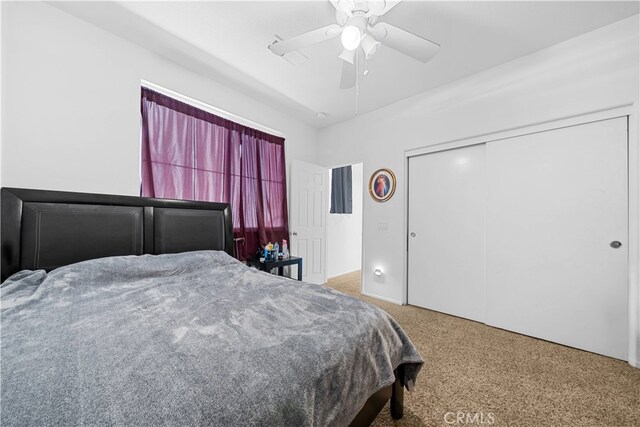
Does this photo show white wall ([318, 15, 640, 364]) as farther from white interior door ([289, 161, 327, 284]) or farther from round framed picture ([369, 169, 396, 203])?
white interior door ([289, 161, 327, 284])

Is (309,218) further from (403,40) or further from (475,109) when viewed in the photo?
(403,40)

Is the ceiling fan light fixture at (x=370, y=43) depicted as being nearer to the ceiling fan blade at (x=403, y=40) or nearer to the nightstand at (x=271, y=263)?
the ceiling fan blade at (x=403, y=40)

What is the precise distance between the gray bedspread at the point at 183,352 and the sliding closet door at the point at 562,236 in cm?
177

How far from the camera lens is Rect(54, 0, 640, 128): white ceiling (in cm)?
178

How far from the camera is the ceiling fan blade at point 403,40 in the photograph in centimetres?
149

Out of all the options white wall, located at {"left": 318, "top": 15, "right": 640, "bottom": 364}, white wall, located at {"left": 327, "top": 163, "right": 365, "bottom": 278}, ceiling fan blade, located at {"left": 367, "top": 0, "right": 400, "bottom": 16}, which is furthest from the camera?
white wall, located at {"left": 327, "top": 163, "right": 365, "bottom": 278}

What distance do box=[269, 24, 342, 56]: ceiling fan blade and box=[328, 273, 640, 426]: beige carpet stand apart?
7.45 ft

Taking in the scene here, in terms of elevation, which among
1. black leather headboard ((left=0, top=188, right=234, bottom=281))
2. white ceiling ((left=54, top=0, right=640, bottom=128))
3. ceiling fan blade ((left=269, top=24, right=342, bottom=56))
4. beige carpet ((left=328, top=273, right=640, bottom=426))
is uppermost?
white ceiling ((left=54, top=0, right=640, bottom=128))

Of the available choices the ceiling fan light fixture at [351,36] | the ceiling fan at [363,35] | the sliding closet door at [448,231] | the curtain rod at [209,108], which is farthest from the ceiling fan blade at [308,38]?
the sliding closet door at [448,231]

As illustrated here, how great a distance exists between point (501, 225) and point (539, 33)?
5.49 ft

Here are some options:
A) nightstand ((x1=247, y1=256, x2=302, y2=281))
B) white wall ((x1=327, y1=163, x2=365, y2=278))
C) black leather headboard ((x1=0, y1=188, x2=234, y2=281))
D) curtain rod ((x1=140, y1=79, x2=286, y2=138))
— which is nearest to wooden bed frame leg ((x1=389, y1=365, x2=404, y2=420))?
nightstand ((x1=247, y1=256, x2=302, y2=281))

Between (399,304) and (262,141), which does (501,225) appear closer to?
(399,304)

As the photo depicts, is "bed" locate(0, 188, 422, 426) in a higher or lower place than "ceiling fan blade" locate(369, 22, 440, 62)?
lower

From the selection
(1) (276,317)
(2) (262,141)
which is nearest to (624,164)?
(1) (276,317)
